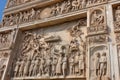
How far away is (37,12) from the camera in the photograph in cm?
616

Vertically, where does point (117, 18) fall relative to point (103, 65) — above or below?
above

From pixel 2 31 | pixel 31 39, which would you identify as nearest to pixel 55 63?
pixel 31 39

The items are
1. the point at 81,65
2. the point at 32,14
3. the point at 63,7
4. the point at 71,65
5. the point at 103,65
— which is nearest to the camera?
the point at 103,65

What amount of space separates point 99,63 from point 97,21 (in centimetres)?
125

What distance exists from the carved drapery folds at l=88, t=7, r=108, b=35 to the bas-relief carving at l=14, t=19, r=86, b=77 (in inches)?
16.8

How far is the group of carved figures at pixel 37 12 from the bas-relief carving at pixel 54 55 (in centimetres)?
58

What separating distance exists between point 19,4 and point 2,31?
1.35 meters

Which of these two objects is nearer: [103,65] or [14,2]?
[103,65]

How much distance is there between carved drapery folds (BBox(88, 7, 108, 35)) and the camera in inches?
167

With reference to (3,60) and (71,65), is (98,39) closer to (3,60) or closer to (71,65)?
(71,65)

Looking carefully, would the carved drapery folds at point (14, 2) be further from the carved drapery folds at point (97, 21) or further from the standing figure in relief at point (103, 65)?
the standing figure in relief at point (103, 65)

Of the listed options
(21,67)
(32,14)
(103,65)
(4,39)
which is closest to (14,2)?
(32,14)

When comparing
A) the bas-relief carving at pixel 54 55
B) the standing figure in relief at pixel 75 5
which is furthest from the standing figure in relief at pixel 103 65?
the standing figure in relief at pixel 75 5

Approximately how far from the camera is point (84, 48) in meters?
4.51
